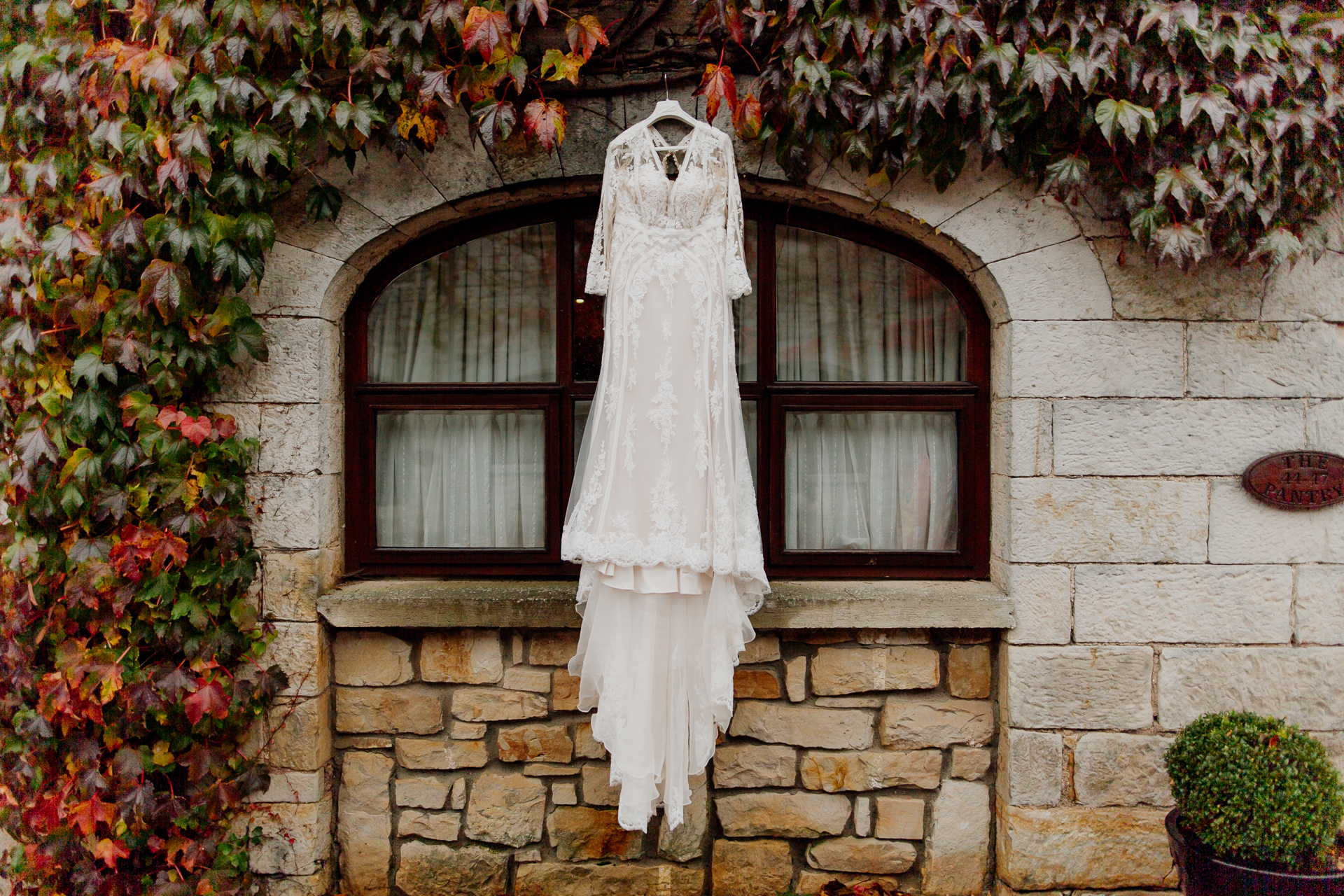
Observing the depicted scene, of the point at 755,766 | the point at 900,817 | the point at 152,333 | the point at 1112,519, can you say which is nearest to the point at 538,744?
the point at 755,766

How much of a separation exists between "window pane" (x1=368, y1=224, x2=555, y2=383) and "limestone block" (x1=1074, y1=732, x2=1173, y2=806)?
85.6 inches

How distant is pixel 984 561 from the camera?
294cm

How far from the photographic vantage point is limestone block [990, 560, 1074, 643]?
2.73 m

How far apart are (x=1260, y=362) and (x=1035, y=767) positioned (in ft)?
4.89

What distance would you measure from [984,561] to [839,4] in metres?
1.85

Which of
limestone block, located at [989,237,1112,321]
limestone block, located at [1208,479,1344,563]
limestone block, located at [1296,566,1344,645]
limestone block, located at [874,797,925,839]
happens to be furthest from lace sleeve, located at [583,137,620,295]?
limestone block, located at [1296,566,1344,645]

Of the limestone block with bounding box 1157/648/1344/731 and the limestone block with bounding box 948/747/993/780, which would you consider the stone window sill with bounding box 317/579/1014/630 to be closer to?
the limestone block with bounding box 948/747/993/780

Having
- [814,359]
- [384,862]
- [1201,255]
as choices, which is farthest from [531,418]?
[1201,255]

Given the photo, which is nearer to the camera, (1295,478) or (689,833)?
(1295,478)

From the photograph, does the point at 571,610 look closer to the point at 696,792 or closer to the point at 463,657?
the point at 463,657

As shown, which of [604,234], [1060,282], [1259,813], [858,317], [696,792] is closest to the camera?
[1259,813]

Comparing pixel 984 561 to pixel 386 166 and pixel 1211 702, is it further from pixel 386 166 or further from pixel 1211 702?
pixel 386 166

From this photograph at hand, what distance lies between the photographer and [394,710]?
2865mm

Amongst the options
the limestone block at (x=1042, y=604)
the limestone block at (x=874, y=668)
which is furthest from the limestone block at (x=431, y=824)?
the limestone block at (x=1042, y=604)
